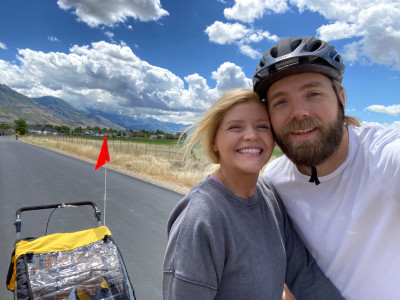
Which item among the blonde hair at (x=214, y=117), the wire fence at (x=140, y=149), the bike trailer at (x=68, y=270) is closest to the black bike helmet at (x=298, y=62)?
the blonde hair at (x=214, y=117)

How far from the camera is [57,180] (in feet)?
35.4

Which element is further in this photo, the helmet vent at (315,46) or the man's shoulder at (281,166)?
the man's shoulder at (281,166)

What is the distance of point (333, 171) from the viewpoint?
5.32ft

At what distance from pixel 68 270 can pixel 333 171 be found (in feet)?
6.70

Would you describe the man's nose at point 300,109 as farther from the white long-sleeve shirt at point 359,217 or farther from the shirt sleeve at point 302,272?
the shirt sleeve at point 302,272

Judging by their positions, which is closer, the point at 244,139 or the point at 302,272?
the point at 244,139

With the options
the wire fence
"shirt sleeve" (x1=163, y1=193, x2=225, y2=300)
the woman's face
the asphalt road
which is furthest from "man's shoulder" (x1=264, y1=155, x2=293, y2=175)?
the wire fence

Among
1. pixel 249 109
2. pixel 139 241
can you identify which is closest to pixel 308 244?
pixel 249 109

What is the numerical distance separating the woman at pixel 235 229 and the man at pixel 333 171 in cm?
11

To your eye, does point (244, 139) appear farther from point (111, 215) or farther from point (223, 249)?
point (111, 215)

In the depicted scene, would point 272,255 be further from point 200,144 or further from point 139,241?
point 139,241

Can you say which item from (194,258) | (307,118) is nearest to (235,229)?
(194,258)

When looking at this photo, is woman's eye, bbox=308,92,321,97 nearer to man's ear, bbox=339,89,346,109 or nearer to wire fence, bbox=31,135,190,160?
man's ear, bbox=339,89,346,109

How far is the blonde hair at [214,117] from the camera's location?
64.5 inches
